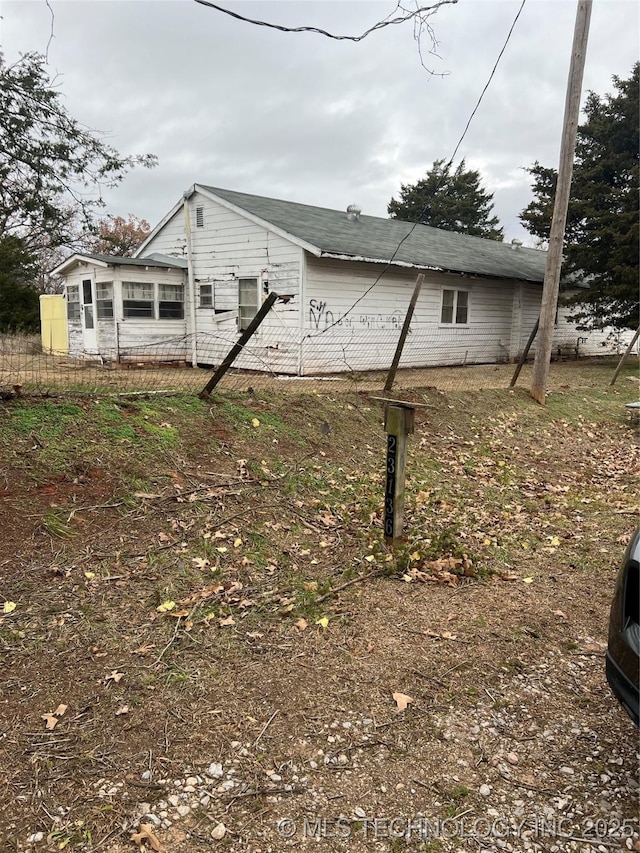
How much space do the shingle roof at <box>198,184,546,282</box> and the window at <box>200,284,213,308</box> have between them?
230 cm

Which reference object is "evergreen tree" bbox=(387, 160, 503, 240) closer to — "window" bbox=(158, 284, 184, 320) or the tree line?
the tree line

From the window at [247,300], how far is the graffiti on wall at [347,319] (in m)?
1.79


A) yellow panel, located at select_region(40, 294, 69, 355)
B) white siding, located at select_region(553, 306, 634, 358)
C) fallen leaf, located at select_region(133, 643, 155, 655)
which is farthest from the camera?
white siding, located at select_region(553, 306, 634, 358)

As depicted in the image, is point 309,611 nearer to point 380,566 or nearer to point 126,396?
point 380,566

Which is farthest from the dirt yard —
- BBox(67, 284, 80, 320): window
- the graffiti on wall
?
BBox(67, 284, 80, 320): window

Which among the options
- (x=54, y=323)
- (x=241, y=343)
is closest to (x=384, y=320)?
(x=241, y=343)

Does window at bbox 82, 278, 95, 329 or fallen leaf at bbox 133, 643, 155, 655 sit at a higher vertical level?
window at bbox 82, 278, 95, 329

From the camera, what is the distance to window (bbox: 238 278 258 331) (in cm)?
1403

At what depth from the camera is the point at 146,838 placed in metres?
2.01

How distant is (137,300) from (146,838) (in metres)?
14.2

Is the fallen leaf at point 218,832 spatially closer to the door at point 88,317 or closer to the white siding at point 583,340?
the door at point 88,317

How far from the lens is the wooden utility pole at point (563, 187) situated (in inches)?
364

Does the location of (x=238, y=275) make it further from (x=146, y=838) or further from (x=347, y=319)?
(x=146, y=838)

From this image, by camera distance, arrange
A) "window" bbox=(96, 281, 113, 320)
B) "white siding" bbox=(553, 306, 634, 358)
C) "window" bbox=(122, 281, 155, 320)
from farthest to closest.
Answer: "white siding" bbox=(553, 306, 634, 358) → "window" bbox=(96, 281, 113, 320) → "window" bbox=(122, 281, 155, 320)
